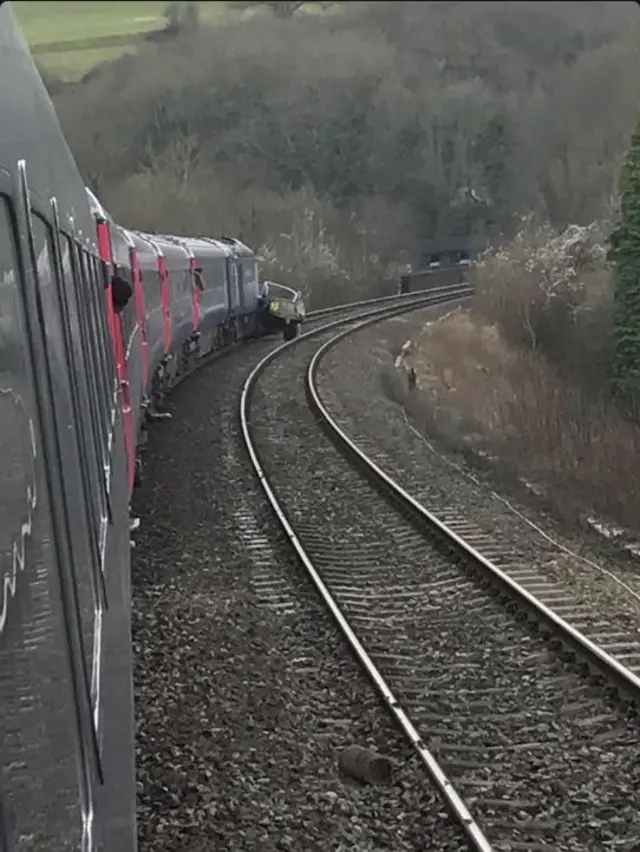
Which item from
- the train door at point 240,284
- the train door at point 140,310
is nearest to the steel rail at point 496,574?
the train door at point 140,310

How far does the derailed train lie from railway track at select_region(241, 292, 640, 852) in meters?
1.94

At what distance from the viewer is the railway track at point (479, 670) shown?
5.64m

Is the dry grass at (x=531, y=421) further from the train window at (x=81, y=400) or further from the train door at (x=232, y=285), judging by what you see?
the train window at (x=81, y=400)

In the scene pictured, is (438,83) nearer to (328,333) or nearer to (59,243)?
(59,243)

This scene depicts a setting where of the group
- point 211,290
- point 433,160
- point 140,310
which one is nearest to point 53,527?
point 140,310

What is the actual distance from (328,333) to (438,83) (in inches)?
1031

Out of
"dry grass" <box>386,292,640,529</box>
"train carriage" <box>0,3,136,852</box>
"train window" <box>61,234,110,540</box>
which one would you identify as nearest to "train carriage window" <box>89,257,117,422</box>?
"train window" <box>61,234,110,540</box>

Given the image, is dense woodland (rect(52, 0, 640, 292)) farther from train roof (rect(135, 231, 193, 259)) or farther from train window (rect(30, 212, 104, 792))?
train roof (rect(135, 231, 193, 259))

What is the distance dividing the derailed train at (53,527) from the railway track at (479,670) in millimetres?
1936

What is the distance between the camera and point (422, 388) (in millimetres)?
27078

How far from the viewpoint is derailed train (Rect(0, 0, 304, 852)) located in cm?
245

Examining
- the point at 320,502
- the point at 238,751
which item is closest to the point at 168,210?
the point at 320,502

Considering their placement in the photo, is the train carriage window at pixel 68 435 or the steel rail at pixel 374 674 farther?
the steel rail at pixel 374 674

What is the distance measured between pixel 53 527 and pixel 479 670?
198 inches
